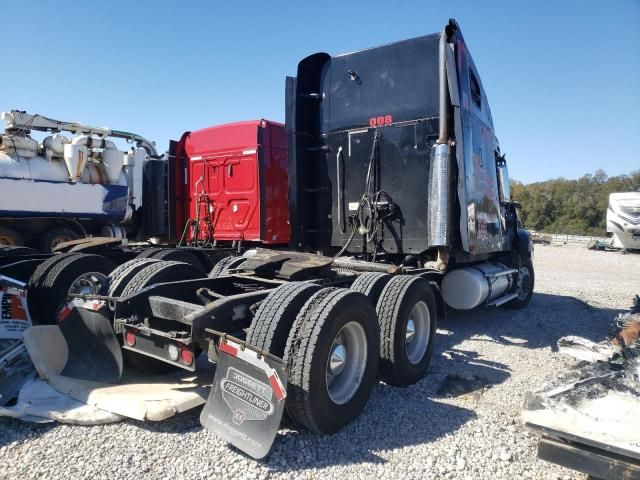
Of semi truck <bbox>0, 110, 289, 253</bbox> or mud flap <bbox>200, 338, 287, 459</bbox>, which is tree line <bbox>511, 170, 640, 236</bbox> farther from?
mud flap <bbox>200, 338, 287, 459</bbox>

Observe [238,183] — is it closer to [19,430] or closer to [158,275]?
[158,275]

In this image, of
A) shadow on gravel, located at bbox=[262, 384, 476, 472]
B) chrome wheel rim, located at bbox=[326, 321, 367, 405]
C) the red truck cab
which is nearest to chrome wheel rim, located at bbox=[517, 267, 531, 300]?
the red truck cab

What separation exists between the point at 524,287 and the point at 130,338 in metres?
7.11

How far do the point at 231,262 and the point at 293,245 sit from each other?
1.23m

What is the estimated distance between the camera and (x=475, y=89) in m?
6.18

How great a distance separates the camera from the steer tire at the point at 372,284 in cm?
418

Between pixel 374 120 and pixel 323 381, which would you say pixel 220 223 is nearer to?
pixel 374 120

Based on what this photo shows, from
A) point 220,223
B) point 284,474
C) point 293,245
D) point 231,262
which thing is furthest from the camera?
point 220,223

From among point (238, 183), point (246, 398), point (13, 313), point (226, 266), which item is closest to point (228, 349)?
point (246, 398)

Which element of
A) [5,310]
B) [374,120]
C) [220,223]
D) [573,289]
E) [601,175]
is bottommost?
[573,289]

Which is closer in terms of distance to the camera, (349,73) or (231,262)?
(231,262)

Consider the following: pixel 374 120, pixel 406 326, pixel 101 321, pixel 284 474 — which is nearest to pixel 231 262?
pixel 101 321

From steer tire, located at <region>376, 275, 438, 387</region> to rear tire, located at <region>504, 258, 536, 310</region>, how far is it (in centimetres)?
451

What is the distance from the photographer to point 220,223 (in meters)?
7.98
